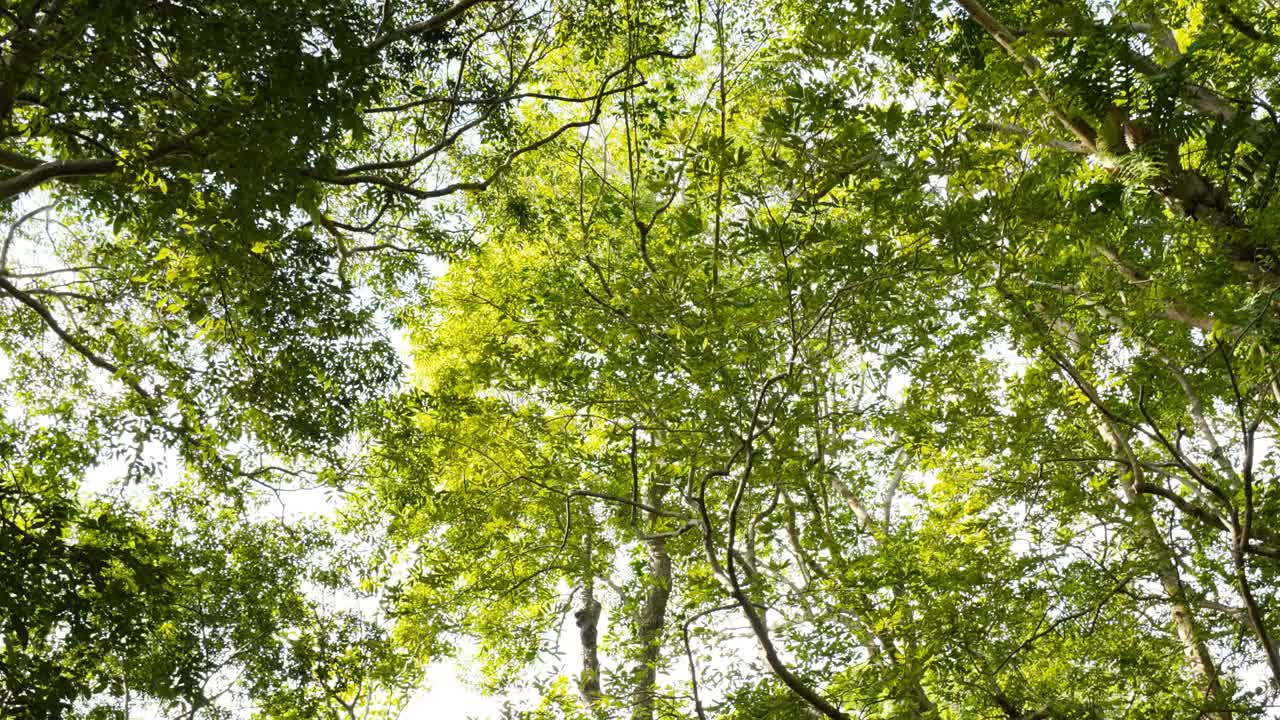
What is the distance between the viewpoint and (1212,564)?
605 cm

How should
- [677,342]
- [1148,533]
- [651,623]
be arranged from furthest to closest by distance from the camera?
[651,623]
[1148,533]
[677,342]

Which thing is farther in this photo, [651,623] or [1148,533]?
[651,623]

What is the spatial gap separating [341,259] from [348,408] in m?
1.96

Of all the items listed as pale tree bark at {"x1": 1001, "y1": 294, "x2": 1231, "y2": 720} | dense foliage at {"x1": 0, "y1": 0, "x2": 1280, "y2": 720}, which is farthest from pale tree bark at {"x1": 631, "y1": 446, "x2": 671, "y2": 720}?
pale tree bark at {"x1": 1001, "y1": 294, "x2": 1231, "y2": 720}

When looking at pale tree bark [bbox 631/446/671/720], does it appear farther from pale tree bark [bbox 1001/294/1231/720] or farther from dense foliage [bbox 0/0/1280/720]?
pale tree bark [bbox 1001/294/1231/720]

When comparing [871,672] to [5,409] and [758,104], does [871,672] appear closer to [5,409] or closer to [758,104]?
[758,104]

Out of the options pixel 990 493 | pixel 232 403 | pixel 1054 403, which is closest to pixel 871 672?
pixel 990 493

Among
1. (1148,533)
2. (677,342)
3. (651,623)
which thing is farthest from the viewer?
(651,623)

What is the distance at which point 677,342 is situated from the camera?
→ 14.7 ft

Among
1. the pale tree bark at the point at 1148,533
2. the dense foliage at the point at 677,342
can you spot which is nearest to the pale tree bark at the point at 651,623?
the dense foliage at the point at 677,342

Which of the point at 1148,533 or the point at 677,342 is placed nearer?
the point at 677,342

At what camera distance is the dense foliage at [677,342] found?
11.7ft

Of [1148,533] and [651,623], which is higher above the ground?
[651,623]

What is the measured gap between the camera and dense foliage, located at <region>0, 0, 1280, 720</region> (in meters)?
3.56
